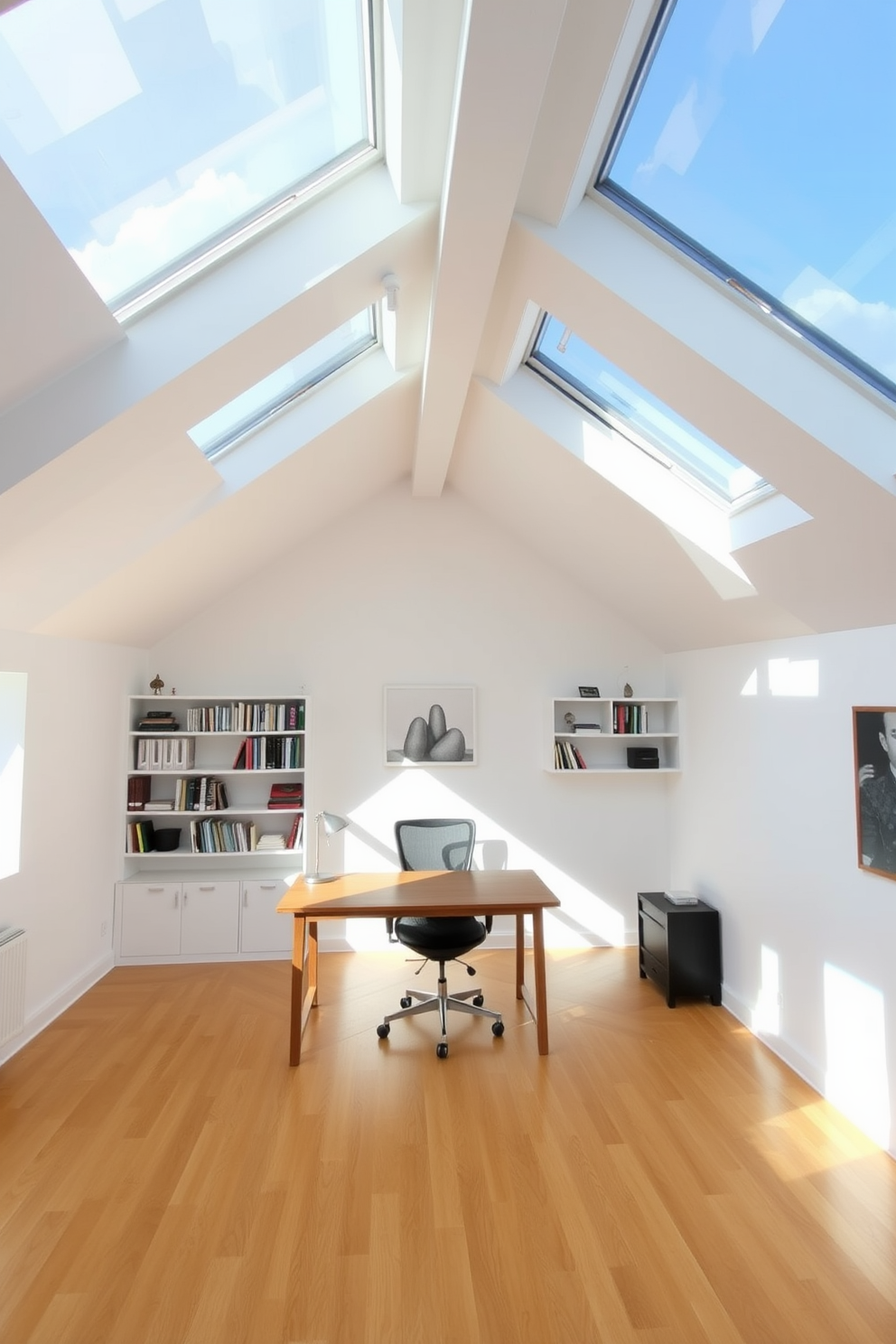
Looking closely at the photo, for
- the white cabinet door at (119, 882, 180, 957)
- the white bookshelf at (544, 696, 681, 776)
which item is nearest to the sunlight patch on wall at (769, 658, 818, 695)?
the white bookshelf at (544, 696, 681, 776)

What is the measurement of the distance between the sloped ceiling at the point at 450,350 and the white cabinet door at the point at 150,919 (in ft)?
6.81

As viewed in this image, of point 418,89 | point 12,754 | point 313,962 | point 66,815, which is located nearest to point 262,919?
point 313,962

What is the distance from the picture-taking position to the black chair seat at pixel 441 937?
14.3 feet

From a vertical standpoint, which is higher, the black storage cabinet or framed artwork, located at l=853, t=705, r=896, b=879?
framed artwork, located at l=853, t=705, r=896, b=879

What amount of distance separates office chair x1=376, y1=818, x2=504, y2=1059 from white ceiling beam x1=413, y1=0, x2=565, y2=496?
9.17ft

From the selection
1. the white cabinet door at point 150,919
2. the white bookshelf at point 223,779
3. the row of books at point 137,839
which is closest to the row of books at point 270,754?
the white bookshelf at point 223,779

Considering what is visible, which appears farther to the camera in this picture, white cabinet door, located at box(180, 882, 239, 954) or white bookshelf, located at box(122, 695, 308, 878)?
white bookshelf, located at box(122, 695, 308, 878)

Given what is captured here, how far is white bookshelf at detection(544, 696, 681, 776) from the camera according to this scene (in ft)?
19.2

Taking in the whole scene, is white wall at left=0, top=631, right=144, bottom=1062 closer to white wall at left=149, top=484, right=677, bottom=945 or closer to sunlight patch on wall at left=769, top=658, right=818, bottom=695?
white wall at left=149, top=484, right=677, bottom=945

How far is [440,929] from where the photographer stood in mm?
4414

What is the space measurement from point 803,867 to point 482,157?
3.49m

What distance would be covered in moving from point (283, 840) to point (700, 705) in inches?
124

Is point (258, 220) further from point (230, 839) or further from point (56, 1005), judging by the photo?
point (56, 1005)

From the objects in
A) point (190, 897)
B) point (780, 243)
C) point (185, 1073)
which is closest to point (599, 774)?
point (190, 897)
